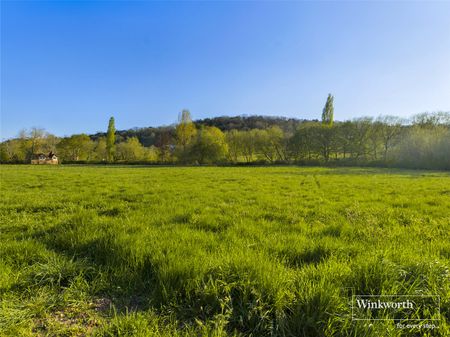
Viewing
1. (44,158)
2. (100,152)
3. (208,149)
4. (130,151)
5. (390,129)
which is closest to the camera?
(390,129)

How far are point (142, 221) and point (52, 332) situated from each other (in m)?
3.63

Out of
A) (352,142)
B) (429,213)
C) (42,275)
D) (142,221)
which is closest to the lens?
(42,275)

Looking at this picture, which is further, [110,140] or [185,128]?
[110,140]

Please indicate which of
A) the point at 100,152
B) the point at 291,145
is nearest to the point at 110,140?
the point at 100,152

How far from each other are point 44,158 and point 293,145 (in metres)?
95.0

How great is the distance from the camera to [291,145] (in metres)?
65.3

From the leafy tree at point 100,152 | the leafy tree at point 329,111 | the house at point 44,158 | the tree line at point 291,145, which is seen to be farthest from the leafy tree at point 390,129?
the house at point 44,158

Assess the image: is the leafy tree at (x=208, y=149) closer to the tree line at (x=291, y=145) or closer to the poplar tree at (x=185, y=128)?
A: the tree line at (x=291, y=145)

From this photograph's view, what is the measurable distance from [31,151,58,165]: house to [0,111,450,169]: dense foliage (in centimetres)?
228

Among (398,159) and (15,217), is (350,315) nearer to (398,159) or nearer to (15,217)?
(15,217)

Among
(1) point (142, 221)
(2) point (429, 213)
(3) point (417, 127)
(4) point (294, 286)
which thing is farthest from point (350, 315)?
(3) point (417, 127)

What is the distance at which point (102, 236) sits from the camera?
13.9 ft

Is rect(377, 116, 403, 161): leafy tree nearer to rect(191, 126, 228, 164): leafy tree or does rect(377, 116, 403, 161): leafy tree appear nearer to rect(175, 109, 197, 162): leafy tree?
rect(191, 126, 228, 164): leafy tree

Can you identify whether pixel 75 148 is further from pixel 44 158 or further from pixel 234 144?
pixel 234 144
